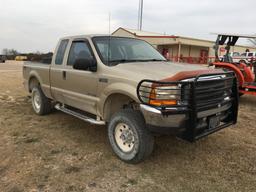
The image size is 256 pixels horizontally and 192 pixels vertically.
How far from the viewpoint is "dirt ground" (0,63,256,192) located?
3.28 meters

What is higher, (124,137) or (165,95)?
(165,95)

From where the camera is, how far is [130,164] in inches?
152

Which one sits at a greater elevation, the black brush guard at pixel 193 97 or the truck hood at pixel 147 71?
the truck hood at pixel 147 71

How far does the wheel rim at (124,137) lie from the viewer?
386cm

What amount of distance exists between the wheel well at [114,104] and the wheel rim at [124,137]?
355 mm

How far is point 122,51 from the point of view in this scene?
15.6 ft

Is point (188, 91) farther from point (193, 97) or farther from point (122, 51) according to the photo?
point (122, 51)

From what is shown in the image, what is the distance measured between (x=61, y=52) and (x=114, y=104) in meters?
2.01

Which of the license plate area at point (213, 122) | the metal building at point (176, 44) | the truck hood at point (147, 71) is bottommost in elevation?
the license plate area at point (213, 122)

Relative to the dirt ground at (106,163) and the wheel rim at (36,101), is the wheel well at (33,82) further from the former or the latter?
the dirt ground at (106,163)

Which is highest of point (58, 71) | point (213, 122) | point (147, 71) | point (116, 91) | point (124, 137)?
point (147, 71)

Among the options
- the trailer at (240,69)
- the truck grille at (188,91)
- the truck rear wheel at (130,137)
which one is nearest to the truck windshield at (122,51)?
the truck rear wheel at (130,137)

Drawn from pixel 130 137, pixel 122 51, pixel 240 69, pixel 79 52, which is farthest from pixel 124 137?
pixel 240 69

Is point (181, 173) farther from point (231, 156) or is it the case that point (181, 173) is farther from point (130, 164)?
point (231, 156)
